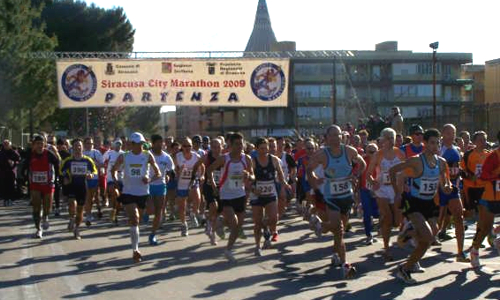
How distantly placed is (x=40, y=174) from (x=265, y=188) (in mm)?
4725

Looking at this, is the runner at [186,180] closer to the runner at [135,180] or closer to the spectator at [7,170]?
the runner at [135,180]

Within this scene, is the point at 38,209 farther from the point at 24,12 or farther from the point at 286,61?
the point at 24,12

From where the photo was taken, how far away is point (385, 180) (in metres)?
11.2

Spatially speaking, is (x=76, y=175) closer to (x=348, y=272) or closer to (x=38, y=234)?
(x=38, y=234)

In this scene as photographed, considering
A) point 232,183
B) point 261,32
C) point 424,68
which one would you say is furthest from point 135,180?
point 261,32

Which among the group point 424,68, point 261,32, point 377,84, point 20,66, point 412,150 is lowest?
point 412,150

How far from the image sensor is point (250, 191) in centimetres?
1167

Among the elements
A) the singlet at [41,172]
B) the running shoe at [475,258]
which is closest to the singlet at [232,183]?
the running shoe at [475,258]

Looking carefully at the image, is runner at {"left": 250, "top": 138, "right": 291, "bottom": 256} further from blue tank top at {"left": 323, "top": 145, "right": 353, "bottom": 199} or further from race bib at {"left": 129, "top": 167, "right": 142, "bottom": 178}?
blue tank top at {"left": 323, "top": 145, "right": 353, "bottom": 199}

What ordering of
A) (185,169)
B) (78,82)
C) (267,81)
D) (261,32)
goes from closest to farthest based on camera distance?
(185,169) < (78,82) < (267,81) < (261,32)

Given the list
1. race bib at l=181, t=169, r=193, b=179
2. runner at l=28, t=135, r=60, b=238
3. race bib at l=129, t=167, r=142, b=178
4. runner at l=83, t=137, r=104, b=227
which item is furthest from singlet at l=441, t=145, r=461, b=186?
runner at l=83, t=137, r=104, b=227

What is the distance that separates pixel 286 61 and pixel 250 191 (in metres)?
16.6

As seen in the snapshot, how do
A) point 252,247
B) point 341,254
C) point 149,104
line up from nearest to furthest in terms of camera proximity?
1. point 341,254
2. point 252,247
3. point 149,104

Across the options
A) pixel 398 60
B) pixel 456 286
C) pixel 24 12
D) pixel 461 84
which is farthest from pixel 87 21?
pixel 456 286
